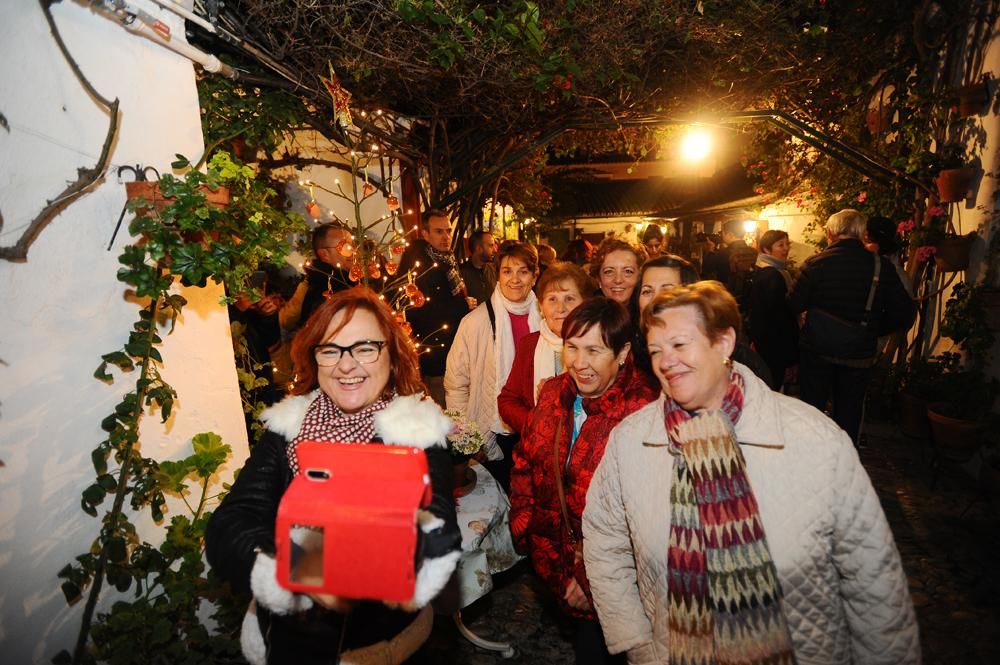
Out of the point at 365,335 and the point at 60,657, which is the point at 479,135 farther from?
the point at 60,657

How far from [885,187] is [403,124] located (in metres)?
6.15

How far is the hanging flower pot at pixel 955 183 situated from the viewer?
4832mm

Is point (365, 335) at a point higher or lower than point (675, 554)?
higher

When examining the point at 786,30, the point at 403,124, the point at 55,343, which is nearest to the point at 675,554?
the point at 55,343

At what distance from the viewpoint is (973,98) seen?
15.4 ft

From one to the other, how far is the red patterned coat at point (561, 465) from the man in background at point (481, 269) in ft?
10.6

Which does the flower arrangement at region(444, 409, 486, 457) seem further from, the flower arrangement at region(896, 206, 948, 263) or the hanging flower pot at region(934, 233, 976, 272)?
the flower arrangement at region(896, 206, 948, 263)

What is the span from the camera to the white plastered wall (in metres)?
1.92

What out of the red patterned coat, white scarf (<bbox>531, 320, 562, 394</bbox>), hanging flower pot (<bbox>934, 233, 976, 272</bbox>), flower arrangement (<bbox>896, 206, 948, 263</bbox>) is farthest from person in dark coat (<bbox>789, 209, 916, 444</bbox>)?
the red patterned coat

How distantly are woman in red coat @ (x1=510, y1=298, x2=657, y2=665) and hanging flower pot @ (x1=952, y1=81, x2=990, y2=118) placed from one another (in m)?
5.07

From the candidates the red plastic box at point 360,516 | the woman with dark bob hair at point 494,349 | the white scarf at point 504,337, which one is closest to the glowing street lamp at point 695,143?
the woman with dark bob hair at point 494,349

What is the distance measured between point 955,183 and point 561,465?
5.47 meters

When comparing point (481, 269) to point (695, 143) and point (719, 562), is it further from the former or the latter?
point (719, 562)

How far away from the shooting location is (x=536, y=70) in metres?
3.82
